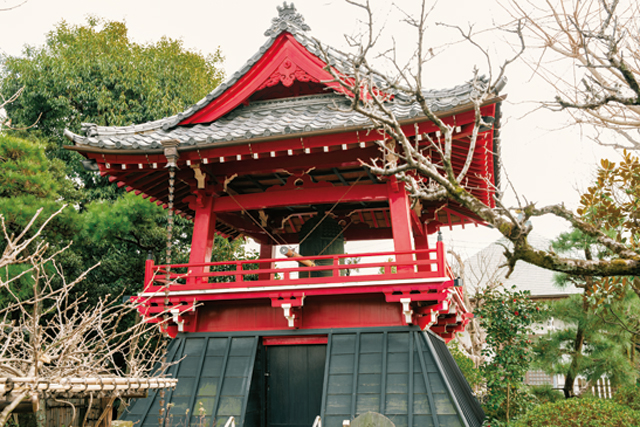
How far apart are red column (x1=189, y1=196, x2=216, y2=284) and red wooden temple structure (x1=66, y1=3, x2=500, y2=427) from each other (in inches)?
1.1

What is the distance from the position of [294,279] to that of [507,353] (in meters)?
5.90

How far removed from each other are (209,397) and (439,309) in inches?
174

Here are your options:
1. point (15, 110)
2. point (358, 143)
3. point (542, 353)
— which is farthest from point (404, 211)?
point (15, 110)

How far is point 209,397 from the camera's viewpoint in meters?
8.72

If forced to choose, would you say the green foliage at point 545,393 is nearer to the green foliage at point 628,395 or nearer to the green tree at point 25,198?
the green foliage at point 628,395

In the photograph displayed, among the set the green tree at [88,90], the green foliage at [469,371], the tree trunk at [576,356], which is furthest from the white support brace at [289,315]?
the green tree at [88,90]

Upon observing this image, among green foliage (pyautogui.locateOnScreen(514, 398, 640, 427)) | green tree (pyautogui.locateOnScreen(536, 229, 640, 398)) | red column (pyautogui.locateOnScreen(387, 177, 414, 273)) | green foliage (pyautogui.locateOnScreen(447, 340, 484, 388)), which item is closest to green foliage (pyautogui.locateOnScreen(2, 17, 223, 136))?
red column (pyautogui.locateOnScreen(387, 177, 414, 273))

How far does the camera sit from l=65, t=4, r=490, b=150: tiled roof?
8.93 m

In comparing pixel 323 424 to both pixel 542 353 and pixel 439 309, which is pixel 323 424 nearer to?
pixel 439 309

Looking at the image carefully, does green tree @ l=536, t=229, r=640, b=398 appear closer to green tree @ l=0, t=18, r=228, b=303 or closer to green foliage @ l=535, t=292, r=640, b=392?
green foliage @ l=535, t=292, r=640, b=392

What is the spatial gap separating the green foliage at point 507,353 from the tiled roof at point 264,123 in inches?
227

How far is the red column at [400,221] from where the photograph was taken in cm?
920

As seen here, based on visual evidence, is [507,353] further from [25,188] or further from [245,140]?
[25,188]

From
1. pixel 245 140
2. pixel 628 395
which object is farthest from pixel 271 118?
pixel 628 395
